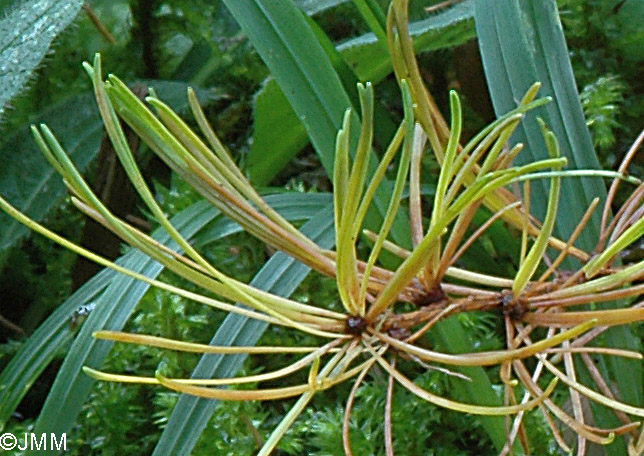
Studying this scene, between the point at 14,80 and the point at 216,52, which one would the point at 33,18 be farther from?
the point at 216,52

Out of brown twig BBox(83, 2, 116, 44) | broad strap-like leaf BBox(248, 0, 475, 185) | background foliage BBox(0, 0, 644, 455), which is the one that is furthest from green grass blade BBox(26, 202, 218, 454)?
brown twig BBox(83, 2, 116, 44)

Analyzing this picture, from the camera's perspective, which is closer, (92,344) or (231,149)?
(92,344)

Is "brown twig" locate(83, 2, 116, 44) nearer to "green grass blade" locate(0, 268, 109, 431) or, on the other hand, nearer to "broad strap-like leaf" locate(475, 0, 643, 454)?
"green grass blade" locate(0, 268, 109, 431)

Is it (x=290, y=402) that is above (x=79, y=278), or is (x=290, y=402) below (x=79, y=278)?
below

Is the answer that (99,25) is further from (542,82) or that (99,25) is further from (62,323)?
(542,82)

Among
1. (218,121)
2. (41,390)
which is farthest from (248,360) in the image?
(218,121)

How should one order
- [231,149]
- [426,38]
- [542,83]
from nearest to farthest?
[542,83] → [426,38] → [231,149]

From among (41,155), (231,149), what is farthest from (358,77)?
(41,155)
